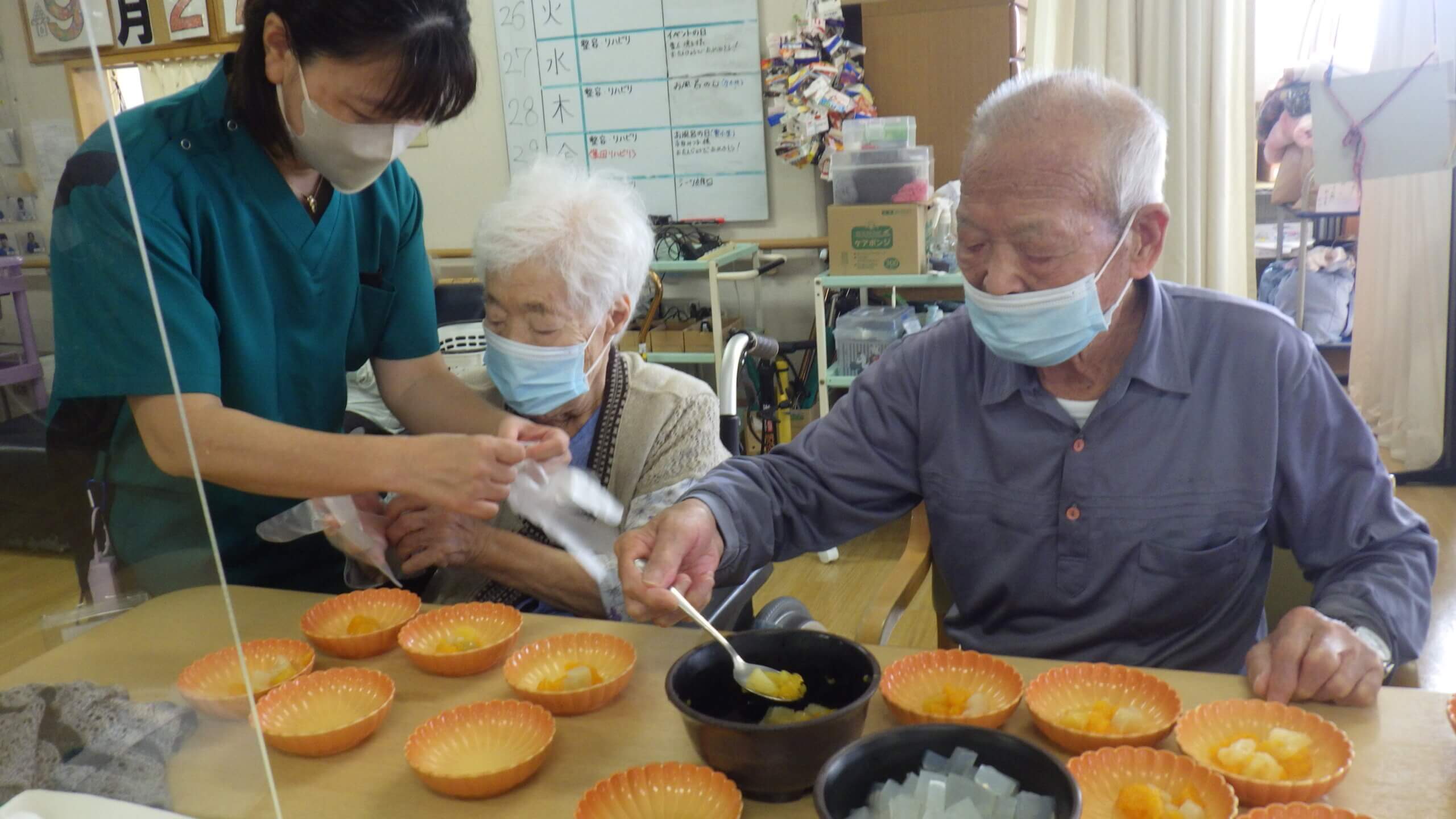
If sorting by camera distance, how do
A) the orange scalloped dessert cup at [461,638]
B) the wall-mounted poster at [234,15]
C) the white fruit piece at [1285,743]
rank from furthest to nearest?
the wall-mounted poster at [234,15], the orange scalloped dessert cup at [461,638], the white fruit piece at [1285,743]

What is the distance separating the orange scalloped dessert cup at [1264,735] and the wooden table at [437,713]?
3 cm

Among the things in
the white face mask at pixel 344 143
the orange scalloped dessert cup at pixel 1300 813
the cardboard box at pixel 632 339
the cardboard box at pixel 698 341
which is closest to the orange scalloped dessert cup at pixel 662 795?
the orange scalloped dessert cup at pixel 1300 813

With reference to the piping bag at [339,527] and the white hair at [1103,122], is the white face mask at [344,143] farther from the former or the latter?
the white hair at [1103,122]

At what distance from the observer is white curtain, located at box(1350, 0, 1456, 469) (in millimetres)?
3479

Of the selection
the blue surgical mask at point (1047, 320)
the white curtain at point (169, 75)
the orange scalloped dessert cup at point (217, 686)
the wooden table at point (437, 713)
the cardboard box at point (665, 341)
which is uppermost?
the white curtain at point (169, 75)

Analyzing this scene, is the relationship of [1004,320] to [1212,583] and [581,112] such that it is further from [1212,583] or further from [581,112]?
[581,112]

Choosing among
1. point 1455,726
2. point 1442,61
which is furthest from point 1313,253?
point 1455,726

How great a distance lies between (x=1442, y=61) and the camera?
2.93m

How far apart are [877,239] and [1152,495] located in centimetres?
219

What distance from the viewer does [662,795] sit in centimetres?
87

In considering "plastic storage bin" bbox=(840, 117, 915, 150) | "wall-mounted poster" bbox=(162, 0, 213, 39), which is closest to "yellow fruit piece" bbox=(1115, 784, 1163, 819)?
"wall-mounted poster" bbox=(162, 0, 213, 39)

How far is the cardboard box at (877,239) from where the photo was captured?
3379mm

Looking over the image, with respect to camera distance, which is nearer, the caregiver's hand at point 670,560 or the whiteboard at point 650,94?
the caregiver's hand at point 670,560

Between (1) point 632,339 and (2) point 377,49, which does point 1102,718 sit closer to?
(2) point 377,49
